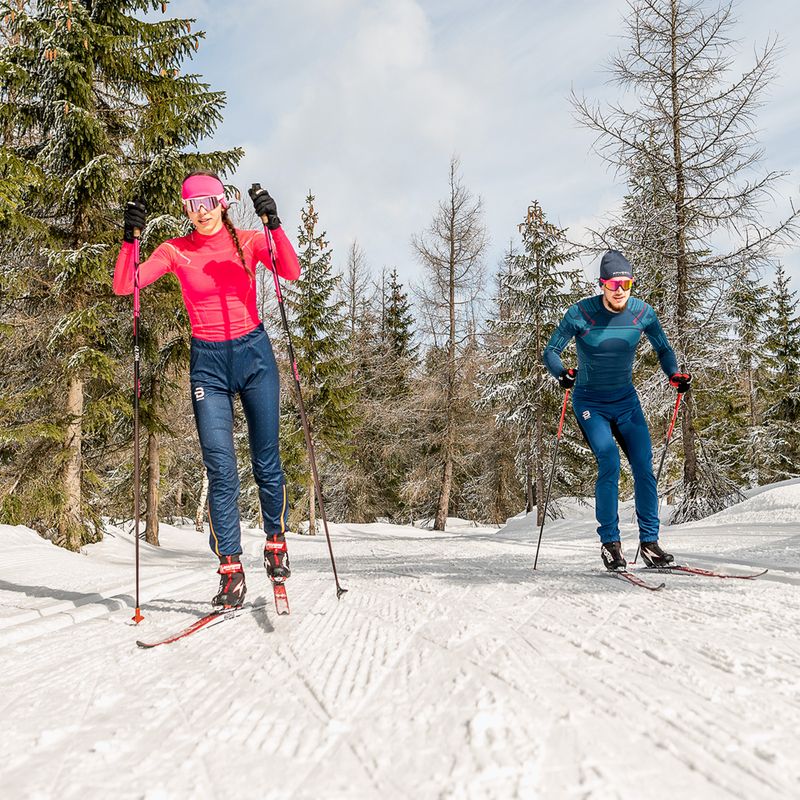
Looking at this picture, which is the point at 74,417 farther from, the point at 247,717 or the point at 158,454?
the point at 247,717

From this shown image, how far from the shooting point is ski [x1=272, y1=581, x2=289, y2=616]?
10.1 ft

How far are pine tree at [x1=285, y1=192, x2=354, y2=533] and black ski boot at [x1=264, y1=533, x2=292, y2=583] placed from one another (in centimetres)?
1782

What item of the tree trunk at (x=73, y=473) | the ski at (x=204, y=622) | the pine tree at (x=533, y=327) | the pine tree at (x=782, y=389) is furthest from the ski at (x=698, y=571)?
the pine tree at (x=782, y=389)

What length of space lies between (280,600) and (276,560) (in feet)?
0.70

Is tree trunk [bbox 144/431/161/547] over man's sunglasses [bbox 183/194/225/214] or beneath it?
beneath

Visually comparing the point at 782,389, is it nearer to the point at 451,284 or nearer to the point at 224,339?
the point at 451,284

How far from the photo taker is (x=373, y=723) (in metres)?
1.54

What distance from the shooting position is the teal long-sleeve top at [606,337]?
444 cm

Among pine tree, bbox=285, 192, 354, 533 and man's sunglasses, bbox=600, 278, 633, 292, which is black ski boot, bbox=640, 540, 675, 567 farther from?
pine tree, bbox=285, 192, 354, 533

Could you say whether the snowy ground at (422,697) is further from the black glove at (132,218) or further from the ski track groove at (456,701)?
the black glove at (132,218)

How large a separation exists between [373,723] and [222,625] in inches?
62.0

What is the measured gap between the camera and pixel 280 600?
3.19 meters

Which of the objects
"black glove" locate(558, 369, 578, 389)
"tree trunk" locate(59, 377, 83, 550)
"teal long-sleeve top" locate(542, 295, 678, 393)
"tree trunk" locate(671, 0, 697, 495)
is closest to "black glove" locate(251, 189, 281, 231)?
"teal long-sleeve top" locate(542, 295, 678, 393)

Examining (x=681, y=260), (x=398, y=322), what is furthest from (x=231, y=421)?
(x=398, y=322)
